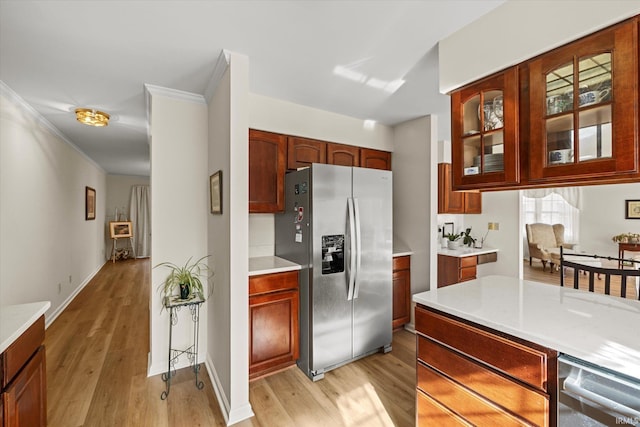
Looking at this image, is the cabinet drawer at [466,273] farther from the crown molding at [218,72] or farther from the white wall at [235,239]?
the crown molding at [218,72]

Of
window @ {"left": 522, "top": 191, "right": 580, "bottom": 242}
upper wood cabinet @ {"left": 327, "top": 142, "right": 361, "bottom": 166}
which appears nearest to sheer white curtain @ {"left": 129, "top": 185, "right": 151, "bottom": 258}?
upper wood cabinet @ {"left": 327, "top": 142, "right": 361, "bottom": 166}

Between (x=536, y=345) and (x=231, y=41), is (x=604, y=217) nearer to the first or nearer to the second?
(x=536, y=345)

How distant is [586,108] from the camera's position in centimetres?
131

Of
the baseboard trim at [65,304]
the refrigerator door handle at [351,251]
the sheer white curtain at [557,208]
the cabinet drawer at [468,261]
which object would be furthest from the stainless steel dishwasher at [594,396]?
the sheer white curtain at [557,208]

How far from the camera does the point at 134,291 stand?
4.93 metres

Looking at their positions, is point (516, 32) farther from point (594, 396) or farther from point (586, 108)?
point (594, 396)

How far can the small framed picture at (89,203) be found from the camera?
5.38m

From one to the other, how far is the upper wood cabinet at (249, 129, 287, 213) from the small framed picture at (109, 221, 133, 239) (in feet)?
22.3

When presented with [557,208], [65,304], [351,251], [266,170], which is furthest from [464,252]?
[65,304]

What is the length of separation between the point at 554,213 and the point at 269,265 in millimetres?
7848

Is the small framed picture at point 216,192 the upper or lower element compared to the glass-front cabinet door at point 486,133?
lower

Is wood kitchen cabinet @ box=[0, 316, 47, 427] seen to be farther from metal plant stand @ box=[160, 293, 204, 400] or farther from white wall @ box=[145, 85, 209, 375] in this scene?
white wall @ box=[145, 85, 209, 375]

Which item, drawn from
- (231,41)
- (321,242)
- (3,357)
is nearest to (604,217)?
(321,242)

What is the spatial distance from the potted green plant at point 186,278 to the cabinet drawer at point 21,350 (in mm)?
943
